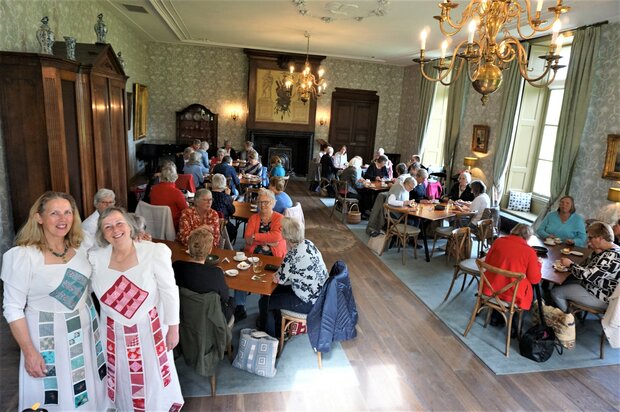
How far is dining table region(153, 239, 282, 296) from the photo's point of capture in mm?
3422

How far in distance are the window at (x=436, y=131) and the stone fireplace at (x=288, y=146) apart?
383 centimetres

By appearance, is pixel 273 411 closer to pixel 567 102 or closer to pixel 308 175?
pixel 567 102

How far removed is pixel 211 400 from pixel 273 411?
512 mm

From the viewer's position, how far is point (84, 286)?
2412mm

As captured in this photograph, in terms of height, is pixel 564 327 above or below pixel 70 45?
below

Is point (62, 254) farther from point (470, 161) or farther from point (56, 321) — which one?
point (470, 161)

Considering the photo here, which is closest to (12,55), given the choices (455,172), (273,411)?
(273,411)

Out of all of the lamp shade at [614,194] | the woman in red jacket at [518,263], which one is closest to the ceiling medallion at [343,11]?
the woman in red jacket at [518,263]

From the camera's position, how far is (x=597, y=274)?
413 cm

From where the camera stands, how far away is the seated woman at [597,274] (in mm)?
4070

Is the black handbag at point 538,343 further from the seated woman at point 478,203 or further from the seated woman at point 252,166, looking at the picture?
the seated woman at point 252,166

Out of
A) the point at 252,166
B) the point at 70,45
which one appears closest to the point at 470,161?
the point at 252,166

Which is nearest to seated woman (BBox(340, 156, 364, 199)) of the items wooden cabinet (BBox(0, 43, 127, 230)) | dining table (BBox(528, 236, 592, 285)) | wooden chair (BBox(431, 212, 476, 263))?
wooden chair (BBox(431, 212, 476, 263))

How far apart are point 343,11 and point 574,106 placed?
4.37 meters
